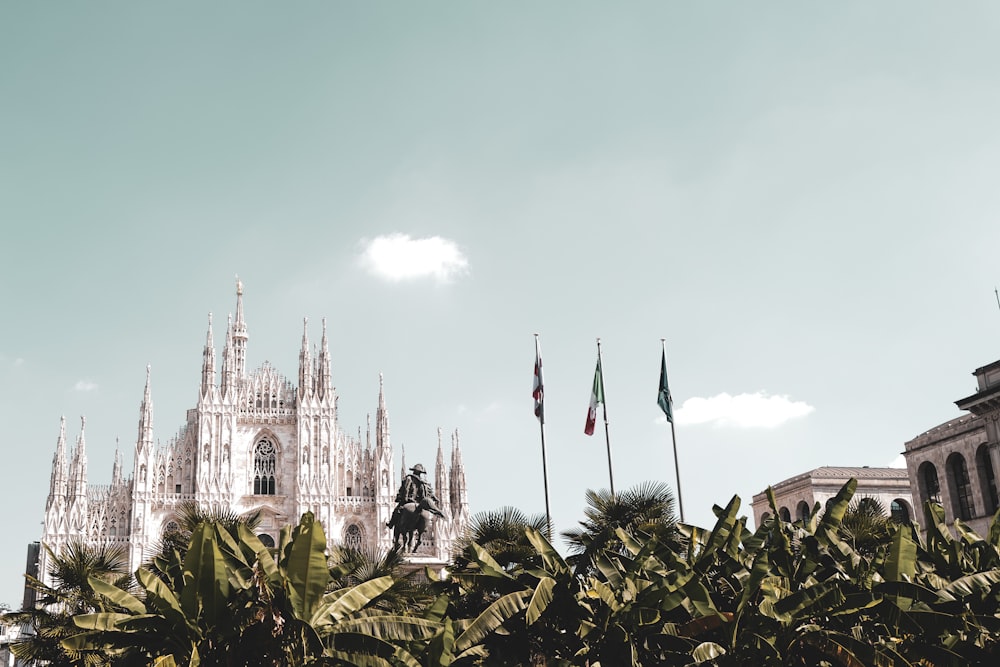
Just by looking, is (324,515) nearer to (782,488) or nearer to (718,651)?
(782,488)

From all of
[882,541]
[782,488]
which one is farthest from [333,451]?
[882,541]

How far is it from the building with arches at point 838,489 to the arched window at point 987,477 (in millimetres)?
16269

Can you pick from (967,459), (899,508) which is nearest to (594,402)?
(967,459)

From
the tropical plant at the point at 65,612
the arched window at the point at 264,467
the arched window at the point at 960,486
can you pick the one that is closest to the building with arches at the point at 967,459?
the arched window at the point at 960,486

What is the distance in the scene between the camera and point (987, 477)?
4888cm

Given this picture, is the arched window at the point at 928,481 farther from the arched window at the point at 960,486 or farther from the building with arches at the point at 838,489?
the building with arches at the point at 838,489

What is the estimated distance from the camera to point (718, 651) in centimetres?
1627

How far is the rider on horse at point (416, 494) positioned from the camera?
37906 millimetres

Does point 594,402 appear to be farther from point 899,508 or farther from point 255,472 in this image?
point 255,472

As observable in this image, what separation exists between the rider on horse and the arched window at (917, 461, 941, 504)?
2890 cm

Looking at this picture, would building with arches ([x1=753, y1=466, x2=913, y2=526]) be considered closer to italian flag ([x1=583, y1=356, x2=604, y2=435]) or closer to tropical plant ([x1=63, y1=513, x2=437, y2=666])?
italian flag ([x1=583, y1=356, x2=604, y2=435])

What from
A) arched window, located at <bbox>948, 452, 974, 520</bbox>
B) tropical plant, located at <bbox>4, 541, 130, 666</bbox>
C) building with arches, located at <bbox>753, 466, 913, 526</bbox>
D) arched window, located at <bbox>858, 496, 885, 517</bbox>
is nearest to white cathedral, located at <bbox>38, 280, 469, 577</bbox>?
building with arches, located at <bbox>753, 466, 913, 526</bbox>

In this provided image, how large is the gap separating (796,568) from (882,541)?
653 cm

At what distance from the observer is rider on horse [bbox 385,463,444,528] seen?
124ft
